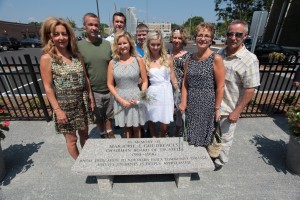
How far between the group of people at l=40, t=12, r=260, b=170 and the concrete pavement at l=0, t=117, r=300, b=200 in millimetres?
393

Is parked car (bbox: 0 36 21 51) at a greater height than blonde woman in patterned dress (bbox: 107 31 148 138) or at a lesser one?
lesser

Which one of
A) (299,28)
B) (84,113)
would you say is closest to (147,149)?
(84,113)

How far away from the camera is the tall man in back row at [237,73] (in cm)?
224

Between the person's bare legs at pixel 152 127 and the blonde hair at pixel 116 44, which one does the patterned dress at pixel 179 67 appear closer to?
the blonde hair at pixel 116 44

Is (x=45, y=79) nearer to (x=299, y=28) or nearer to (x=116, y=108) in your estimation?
(x=116, y=108)

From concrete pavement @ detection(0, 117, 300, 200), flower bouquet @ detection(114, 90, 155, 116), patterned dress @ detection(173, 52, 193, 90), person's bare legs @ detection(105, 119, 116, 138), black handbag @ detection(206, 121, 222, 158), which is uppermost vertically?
patterned dress @ detection(173, 52, 193, 90)

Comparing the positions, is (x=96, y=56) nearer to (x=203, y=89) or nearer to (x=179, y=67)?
(x=179, y=67)

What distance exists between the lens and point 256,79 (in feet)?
7.46

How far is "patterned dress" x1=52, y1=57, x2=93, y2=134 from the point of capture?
234 centimetres

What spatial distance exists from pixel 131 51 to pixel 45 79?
1.23 metres

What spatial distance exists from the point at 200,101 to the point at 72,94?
1702mm

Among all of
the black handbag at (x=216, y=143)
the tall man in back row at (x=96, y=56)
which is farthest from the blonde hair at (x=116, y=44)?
the black handbag at (x=216, y=143)

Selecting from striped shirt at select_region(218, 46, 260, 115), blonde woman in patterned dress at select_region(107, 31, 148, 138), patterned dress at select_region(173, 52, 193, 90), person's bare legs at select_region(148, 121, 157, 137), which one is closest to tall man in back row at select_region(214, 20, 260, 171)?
striped shirt at select_region(218, 46, 260, 115)

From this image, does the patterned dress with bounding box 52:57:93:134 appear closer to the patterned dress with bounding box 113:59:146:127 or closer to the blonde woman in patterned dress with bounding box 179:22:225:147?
the patterned dress with bounding box 113:59:146:127
